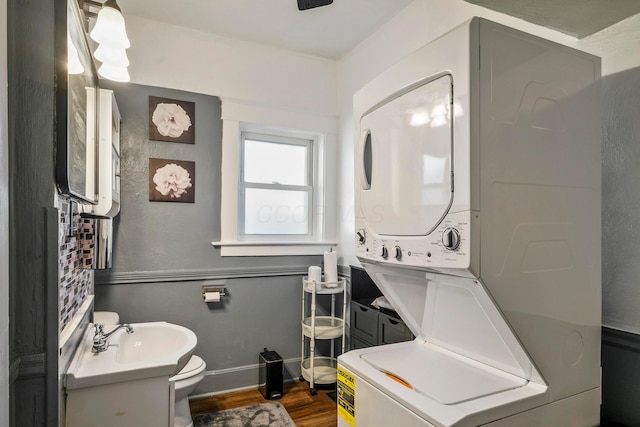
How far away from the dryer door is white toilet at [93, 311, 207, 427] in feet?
4.57

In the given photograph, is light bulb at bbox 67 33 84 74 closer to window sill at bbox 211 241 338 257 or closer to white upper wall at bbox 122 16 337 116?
white upper wall at bbox 122 16 337 116

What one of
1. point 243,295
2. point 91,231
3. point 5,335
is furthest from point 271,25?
point 5,335

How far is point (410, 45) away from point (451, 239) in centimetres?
183

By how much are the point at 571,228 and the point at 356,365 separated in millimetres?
757

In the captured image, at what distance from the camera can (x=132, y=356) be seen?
6.36 ft

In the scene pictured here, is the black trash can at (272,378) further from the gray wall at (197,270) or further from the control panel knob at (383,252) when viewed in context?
the control panel knob at (383,252)

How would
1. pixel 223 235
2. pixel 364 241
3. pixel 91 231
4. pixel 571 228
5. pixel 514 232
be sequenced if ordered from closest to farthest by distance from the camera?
pixel 514 232 → pixel 571 228 → pixel 364 241 → pixel 91 231 → pixel 223 235

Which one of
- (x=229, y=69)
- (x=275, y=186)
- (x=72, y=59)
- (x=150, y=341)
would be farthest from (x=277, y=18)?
(x=150, y=341)

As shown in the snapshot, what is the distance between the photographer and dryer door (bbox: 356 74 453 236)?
3.14 feet

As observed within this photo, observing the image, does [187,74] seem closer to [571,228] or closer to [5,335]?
[5,335]

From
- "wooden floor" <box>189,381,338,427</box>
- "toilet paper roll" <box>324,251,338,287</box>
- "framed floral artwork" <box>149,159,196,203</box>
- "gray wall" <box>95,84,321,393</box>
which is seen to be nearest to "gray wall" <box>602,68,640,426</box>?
"wooden floor" <box>189,381,338,427</box>

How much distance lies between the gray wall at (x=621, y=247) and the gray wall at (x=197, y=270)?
211 centimetres

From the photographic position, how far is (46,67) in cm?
105

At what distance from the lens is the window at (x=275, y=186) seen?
119 inches
